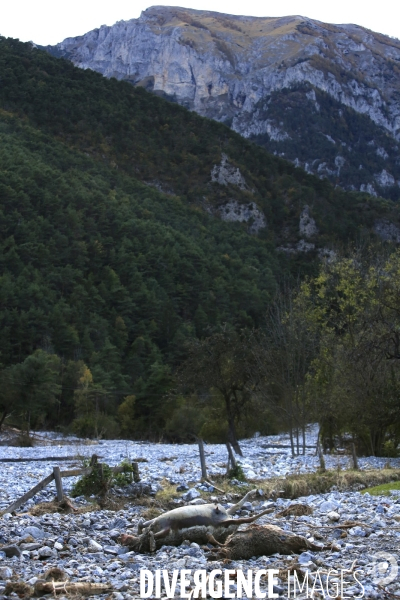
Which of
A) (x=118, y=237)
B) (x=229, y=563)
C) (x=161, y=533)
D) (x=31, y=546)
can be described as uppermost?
(x=118, y=237)

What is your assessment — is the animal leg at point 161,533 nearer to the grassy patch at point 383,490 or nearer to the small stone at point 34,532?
the small stone at point 34,532

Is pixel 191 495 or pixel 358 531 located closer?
pixel 358 531

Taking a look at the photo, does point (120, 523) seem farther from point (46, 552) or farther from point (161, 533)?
point (46, 552)

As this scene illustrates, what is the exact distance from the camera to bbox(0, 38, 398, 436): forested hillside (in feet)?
182

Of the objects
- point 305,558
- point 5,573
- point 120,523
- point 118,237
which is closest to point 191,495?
point 120,523

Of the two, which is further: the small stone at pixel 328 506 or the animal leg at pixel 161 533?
the small stone at pixel 328 506

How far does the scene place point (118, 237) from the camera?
87.8m

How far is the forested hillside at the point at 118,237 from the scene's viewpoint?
55.5m

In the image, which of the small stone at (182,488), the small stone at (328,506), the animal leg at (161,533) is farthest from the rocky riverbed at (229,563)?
the small stone at (182,488)

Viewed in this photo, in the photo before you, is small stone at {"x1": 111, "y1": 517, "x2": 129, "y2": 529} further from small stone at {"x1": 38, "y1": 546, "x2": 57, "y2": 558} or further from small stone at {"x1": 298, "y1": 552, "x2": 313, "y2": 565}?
small stone at {"x1": 298, "y1": 552, "x2": 313, "y2": 565}

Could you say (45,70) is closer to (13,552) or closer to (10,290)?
(10,290)

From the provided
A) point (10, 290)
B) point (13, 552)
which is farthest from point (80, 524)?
point (10, 290)

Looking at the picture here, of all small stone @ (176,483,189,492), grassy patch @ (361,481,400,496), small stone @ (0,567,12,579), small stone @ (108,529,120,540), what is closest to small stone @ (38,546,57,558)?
small stone @ (0,567,12,579)

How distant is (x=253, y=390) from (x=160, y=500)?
49.2 ft
